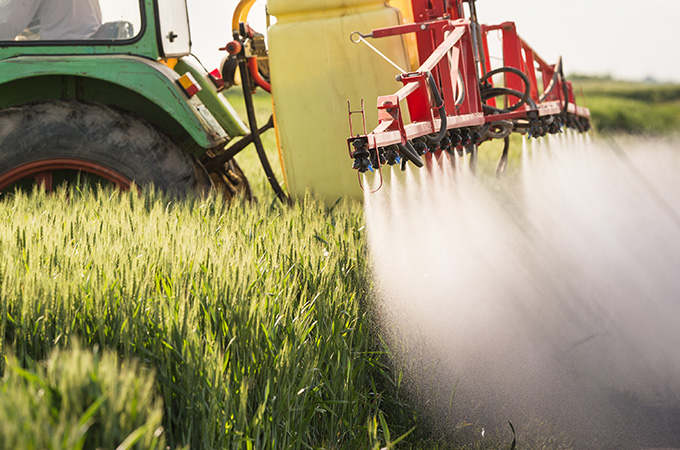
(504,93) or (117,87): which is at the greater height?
(117,87)

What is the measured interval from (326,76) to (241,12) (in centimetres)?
103

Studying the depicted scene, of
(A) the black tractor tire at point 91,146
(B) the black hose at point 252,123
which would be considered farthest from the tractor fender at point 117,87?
(B) the black hose at point 252,123

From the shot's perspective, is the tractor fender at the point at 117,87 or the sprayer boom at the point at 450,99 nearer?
the sprayer boom at the point at 450,99

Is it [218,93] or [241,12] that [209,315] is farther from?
[241,12]

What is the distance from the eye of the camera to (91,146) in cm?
402

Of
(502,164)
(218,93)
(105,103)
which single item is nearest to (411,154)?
(105,103)

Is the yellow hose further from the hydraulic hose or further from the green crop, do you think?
the green crop

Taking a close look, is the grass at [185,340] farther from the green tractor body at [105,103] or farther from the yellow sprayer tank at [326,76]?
the yellow sprayer tank at [326,76]

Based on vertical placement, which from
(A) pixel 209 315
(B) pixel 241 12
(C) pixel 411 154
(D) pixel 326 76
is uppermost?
(B) pixel 241 12

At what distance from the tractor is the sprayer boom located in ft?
0.04

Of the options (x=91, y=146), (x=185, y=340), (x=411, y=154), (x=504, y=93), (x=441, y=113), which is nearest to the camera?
(x=185, y=340)

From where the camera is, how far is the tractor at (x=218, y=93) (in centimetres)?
399

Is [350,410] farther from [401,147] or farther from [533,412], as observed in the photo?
[401,147]

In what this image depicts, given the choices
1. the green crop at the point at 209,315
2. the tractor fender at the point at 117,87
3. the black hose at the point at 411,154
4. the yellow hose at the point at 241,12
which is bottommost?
the green crop at the point at 209,315
